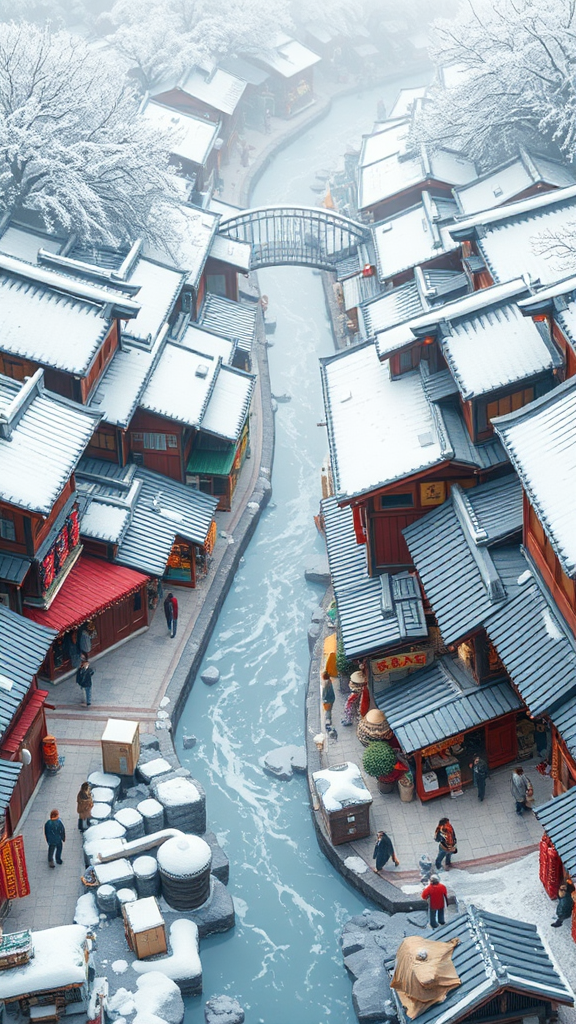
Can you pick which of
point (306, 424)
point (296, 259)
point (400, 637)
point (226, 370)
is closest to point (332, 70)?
point (296, 259)

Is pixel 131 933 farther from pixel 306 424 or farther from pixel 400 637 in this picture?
pixel 306 424

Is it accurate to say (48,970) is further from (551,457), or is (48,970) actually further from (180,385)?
(180,385)

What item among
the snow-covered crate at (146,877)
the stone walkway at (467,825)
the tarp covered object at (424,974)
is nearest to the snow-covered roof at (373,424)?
the stone walkway at (467,825)

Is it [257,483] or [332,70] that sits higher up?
[332,70]

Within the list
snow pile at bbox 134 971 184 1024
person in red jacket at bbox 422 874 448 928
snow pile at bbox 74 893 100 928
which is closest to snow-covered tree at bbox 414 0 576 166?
person in red jacket at bbox 422 874 448 928

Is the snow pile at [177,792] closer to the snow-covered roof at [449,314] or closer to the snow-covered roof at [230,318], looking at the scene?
the snow-covered roof at [449,314]

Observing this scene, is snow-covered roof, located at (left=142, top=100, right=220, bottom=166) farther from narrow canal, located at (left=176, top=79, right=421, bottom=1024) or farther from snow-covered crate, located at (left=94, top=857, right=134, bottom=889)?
snow-covered crate, located at (left=94, top=857, right=134, bottom=889)
